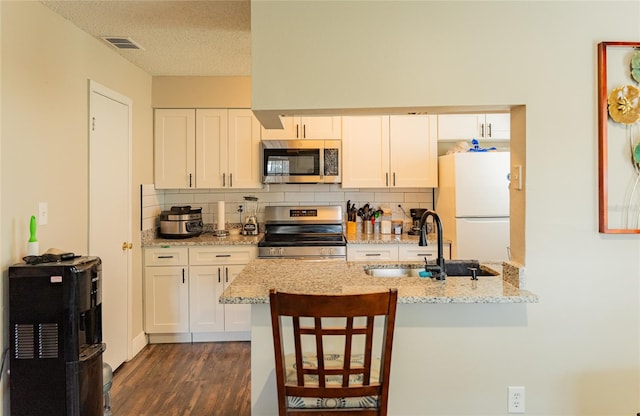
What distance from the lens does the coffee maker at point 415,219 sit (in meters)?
4.12

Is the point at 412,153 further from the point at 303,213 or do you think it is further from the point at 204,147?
the point at 204,147

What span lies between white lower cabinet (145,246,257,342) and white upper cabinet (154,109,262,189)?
2.27ft

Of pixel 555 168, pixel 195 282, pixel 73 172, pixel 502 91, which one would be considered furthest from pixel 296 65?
pixel 195 282

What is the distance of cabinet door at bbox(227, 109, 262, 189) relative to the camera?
4.04m

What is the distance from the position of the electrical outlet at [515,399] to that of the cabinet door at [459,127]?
254 centimetres

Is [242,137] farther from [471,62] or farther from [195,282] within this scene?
[471,62]

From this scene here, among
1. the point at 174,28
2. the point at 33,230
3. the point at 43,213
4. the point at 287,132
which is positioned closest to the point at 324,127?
the point at 287,132

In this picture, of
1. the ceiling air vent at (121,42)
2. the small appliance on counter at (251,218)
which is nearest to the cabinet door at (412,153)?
the small appliance on counter at (251,218)

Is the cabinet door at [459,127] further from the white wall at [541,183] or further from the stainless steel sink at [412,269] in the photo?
the white wall at [541,183]

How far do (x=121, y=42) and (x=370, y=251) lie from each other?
257 cm

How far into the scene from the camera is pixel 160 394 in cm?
287

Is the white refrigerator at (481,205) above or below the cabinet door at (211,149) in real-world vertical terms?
below

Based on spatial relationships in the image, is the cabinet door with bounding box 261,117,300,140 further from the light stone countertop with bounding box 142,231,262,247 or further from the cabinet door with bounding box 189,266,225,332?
the cabinet door with bounding box 189,266,225,332

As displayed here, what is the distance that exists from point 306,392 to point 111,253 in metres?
2.28
